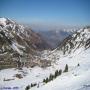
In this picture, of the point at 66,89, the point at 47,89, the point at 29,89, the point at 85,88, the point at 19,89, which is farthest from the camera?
the point at 19,89

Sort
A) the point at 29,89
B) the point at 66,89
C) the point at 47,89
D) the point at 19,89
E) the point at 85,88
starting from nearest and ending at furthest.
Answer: the point at 85,88, the point at 66,89, the point at 47,89, the point at 29,89, the point at 19,89

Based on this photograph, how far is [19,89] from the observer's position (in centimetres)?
19962

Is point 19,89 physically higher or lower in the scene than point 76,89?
lower

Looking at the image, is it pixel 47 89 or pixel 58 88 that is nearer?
pixel 58 88

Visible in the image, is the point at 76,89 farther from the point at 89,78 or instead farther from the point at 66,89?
the point at 89,78

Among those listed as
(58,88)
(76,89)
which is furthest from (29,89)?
→ (76,89)

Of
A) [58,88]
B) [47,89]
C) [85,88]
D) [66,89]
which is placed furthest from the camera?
[47,89]

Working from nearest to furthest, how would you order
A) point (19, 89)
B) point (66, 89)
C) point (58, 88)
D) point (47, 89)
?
1. point (66, 89)
2. point (58, 88)
3. point (47, 89)
4. point (19, 89)

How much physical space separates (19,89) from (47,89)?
73.8 metres

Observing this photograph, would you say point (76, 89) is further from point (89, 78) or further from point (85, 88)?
point (89, 78)

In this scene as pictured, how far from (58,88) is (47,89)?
10.2 meters

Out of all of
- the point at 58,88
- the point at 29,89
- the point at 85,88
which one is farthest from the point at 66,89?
the point at 29,89

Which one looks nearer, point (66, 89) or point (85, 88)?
point (85, 88)

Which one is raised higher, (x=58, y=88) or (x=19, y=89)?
(x=58, y=88)
